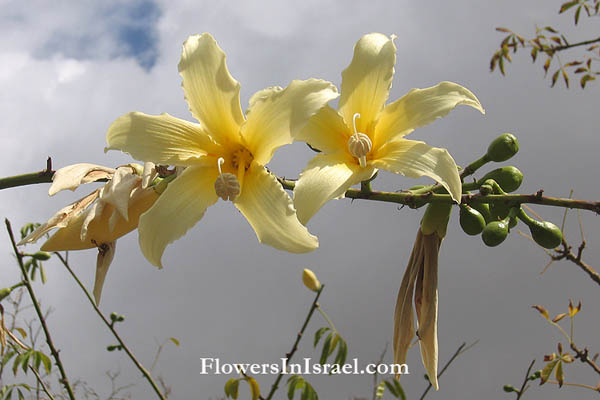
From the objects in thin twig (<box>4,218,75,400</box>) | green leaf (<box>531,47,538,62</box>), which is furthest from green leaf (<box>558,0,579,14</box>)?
thin twig (<box>4,218,75,400</box>)

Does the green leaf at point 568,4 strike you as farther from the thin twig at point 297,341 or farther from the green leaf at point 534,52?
the thin twig at point 297,341

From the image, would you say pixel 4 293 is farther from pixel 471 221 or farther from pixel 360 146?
pixel 471 221

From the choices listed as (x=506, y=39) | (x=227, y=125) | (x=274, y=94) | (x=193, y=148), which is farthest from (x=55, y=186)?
(x=506, y=39)

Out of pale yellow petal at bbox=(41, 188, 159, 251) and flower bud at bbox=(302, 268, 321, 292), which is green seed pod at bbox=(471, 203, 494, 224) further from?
pale yellow petal at bbox=(41, 188, 159, 251)

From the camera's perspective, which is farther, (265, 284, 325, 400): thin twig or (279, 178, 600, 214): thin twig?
(265, 284, 325, 400): thin twig

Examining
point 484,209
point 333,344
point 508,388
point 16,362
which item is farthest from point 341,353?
point 508,388
